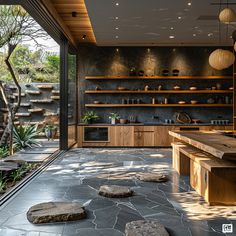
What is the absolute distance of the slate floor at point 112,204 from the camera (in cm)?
313

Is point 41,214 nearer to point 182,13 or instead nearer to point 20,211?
point 20,211

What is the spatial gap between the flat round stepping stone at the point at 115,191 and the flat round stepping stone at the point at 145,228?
109 cm

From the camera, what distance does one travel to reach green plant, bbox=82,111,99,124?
10.4 m

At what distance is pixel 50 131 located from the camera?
33.6ft

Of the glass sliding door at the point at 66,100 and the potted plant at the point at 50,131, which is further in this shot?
the potted plant at the point at 50,131

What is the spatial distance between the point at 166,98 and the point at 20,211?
7682 mm

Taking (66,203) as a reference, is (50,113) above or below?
above

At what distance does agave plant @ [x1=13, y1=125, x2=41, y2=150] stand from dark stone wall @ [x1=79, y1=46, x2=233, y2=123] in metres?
1.97

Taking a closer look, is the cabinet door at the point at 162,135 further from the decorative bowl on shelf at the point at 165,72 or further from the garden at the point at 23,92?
the garden at the point at 23,92

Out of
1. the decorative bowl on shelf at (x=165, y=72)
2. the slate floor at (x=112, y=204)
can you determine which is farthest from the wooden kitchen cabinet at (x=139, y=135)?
the slate floor at (x=112, y=204)

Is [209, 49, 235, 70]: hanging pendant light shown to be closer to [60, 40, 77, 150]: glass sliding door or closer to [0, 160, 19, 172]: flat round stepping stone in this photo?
[0, 160, 19, 172]: flat round stepping stone

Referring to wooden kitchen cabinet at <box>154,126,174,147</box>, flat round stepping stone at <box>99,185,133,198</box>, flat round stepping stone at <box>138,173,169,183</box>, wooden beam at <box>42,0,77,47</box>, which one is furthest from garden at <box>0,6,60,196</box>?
wooden kitchen cabinet at <box>154,126,174,147</box>

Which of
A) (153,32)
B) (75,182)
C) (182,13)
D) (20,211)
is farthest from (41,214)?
(153,32)

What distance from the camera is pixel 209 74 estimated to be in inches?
420
